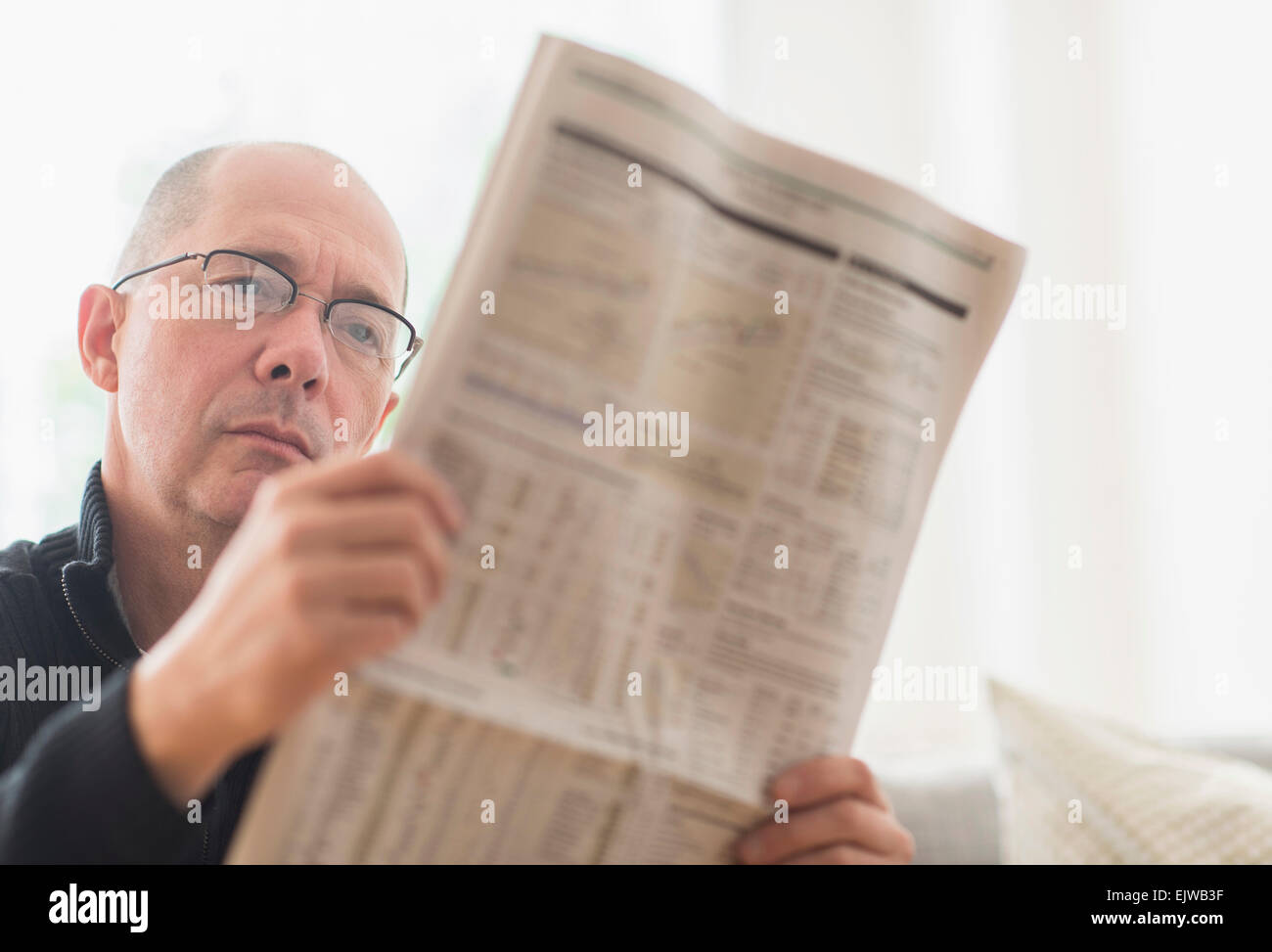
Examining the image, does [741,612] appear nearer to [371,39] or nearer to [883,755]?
[883,755]

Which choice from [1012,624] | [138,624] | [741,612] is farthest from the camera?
[1012,624]

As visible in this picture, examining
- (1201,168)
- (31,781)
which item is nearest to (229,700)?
(31,781)

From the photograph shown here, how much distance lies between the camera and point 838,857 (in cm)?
66

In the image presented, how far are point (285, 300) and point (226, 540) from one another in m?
0.23

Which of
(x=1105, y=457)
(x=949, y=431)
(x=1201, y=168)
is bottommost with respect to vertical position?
(x=949, y=431)

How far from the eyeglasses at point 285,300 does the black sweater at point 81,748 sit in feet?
0.83

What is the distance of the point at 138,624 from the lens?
1.01 m

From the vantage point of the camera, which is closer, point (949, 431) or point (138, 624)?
point (949, 431)

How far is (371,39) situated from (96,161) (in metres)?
0.54

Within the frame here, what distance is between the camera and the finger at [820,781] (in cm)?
63
